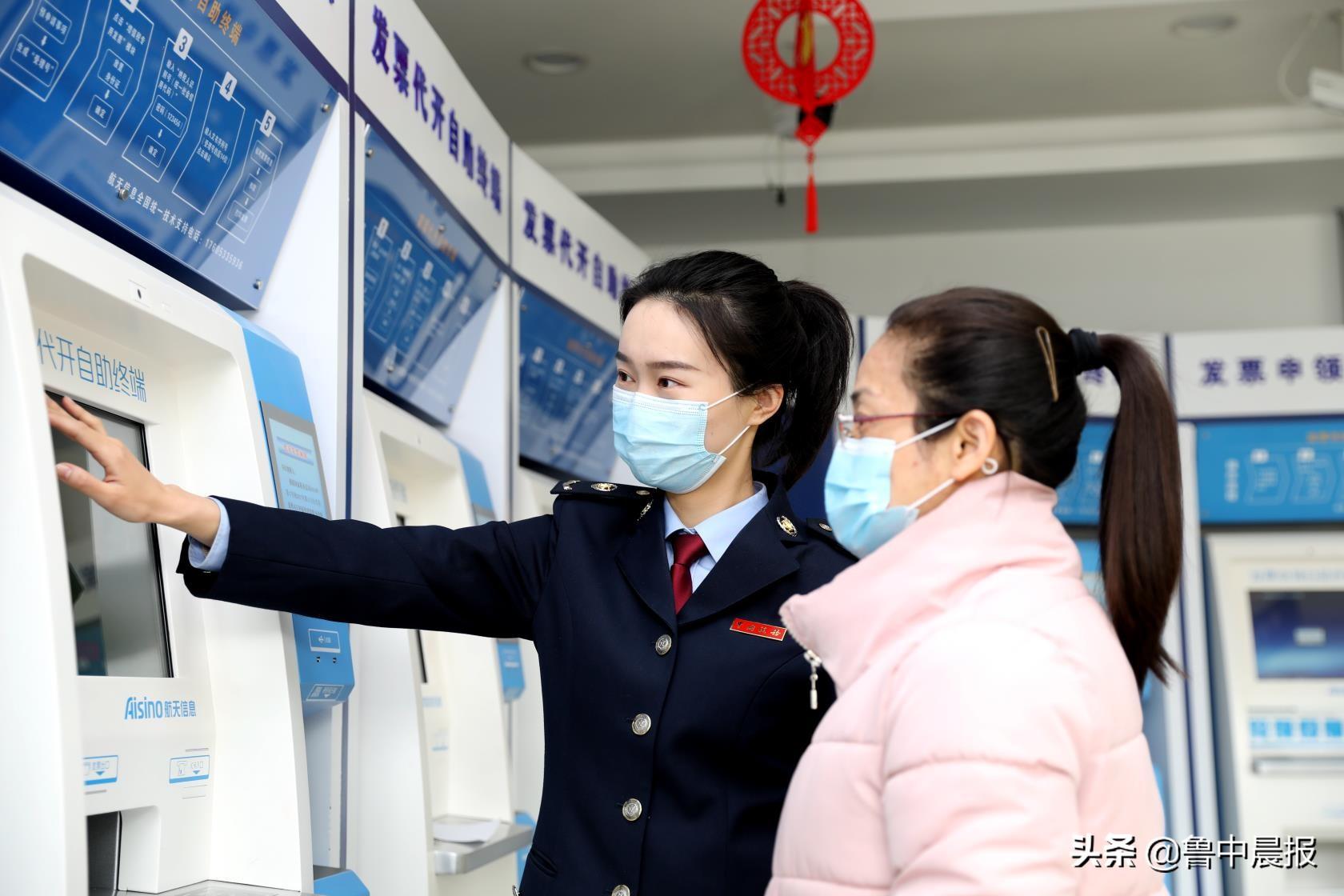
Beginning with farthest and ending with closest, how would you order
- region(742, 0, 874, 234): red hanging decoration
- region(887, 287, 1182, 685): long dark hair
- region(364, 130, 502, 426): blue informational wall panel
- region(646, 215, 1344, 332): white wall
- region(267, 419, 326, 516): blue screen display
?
region(646, 215, 1344, 332): white wall
region(742, 0, 874, 234): red hanging decoration
region(364, 130, 502, 426): blue informational wall panel
region(267, 419, 326, 516): blue screen display
region(887, 287, 1182, 685): long dark hair

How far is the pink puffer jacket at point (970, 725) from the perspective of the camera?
91 cm

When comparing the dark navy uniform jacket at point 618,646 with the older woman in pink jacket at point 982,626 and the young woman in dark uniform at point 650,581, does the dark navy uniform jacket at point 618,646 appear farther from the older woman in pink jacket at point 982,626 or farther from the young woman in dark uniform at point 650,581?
the older woman in pink jacket at point 982,626

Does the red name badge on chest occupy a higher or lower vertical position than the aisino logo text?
higher

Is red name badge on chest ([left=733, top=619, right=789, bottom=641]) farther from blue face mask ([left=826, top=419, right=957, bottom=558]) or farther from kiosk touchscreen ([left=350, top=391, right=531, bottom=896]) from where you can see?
kiosk touchscreen ([left=350, top=391, right=531, bottom=896])

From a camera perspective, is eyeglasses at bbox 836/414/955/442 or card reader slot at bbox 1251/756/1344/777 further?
card reader slot at bbox 1251/756/1344/777

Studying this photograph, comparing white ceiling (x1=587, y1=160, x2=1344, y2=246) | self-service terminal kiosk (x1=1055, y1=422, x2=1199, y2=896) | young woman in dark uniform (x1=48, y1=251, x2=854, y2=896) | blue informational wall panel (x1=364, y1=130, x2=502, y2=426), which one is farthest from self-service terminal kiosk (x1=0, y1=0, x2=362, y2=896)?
white ceiling (x1=587, y1=160, x2=1344, y2=246)

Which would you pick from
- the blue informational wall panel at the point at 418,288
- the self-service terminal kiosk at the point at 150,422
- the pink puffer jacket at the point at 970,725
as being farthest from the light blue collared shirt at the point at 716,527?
the blue informational wall panel at the point at 418,288

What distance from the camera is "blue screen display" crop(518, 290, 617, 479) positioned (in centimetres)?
318

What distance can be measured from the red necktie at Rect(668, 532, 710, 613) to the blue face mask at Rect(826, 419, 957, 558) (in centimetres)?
31

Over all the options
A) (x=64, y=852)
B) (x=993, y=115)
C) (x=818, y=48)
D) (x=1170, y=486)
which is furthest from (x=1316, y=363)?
(x=64, y=852)

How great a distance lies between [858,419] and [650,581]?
1.27ft

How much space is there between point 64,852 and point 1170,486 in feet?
3.38

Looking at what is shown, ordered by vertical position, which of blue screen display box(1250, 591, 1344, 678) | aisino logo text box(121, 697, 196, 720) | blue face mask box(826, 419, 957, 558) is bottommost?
blue screen display box(1250, 591, 1344, 678)

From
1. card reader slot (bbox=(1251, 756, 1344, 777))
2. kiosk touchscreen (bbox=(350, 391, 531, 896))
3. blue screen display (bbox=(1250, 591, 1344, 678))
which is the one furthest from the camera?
blue screen display (bbox=(1250, 591, 1344, 678))
